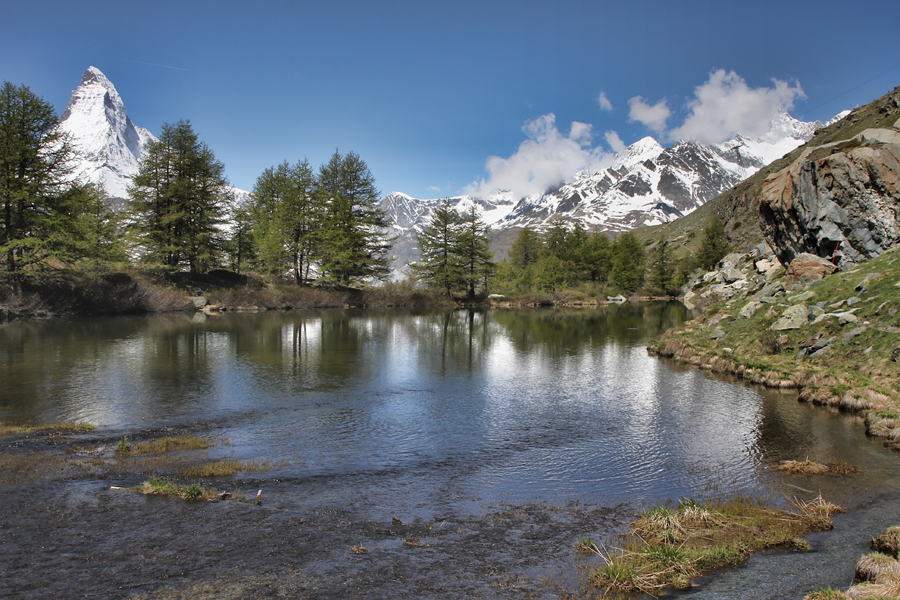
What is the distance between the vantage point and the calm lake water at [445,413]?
1172 centimetres

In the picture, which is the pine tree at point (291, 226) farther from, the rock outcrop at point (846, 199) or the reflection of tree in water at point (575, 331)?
the rock outcrop at point (846, 199)

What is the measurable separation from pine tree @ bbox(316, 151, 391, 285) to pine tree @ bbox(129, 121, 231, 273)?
46.4 ft

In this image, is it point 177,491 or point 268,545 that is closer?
point 268,545

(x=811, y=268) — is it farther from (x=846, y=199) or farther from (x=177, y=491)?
(x=177, y=491)

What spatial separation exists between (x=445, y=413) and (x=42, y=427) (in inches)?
447

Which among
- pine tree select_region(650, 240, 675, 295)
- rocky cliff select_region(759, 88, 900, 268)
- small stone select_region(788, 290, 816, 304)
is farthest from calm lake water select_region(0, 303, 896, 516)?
pine tree select_region(650, 240, 675, 295)

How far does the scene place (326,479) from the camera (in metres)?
11.1

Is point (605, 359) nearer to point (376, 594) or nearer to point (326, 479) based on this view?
point (326, 479)

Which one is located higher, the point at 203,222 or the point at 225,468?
the point at 203,222

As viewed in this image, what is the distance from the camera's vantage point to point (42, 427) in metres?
13.4

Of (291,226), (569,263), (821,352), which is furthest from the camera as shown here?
(569,263)

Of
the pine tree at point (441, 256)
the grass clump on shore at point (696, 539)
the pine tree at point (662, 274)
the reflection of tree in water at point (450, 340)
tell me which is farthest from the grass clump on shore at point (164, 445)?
the pine tree at point (662, 274)

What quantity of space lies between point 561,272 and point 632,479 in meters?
82.7

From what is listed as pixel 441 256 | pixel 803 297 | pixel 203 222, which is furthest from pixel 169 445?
pixel 441 256
